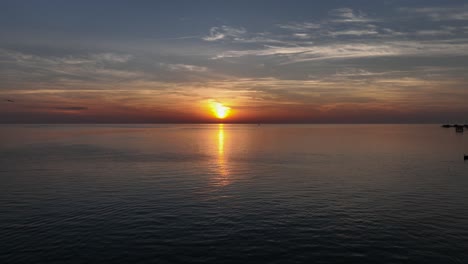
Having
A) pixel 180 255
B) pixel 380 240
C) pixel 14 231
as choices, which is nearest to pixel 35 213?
pixel 14 231

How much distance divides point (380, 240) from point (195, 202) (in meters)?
24.2

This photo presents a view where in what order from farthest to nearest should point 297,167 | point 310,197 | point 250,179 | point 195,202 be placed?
1. point 297,167
2. point 250,179
3. point 310,197
4. point 195,202

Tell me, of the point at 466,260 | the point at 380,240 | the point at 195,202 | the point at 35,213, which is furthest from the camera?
the point at 195,202

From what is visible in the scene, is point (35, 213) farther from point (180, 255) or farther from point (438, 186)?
point (438, 186)

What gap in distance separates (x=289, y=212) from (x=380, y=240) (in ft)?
39.0

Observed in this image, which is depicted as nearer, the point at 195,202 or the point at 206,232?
the point at 206,232

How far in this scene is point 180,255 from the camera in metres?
28.2

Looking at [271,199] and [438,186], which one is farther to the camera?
[438,186]

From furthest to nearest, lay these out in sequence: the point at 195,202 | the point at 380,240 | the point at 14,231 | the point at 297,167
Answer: the point at 297,167, the point at 195,202, the point at 14,231, the point at 380,240

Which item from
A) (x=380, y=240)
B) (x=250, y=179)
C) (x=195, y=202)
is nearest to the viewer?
(x=380, y=240)

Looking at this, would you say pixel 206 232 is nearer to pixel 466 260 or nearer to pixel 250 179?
pixel 466 260

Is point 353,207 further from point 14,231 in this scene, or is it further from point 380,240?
point 14,231

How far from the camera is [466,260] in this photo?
27.0m

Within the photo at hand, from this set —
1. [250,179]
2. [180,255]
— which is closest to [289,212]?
[180,255]
